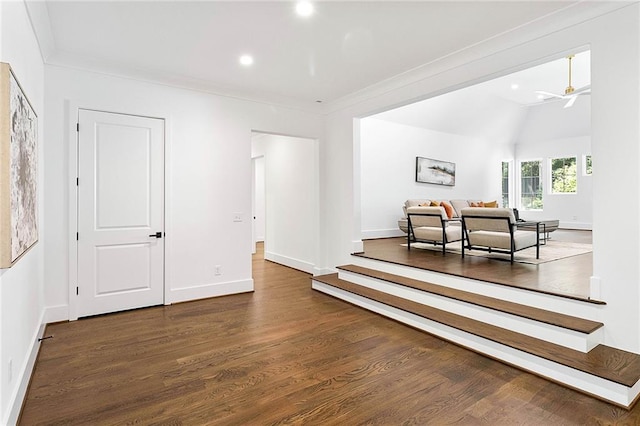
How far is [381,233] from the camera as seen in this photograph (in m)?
8.27

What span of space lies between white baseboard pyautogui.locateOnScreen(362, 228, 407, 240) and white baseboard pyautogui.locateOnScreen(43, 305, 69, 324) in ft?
18.5

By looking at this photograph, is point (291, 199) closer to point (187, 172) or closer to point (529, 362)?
point (187, 172)

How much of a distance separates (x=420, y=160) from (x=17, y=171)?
326 inches

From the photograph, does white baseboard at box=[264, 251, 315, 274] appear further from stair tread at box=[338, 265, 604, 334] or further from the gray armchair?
the gray armchair

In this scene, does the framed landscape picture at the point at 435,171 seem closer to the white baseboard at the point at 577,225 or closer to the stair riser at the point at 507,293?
the white baseboard at the point at 577,225

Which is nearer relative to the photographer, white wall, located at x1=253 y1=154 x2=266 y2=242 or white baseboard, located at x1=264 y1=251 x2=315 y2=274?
white baseboard, located at x1=264 y1=251 x2=315 y2=274

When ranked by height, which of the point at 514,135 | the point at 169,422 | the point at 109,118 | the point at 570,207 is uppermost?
the point at 514,135

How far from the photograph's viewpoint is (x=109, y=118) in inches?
156

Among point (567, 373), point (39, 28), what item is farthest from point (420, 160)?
point (39, 28)

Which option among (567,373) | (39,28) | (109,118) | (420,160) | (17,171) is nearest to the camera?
(17,171)

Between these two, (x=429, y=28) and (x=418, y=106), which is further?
(x=418, y=106)

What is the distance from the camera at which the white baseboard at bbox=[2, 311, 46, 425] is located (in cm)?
194

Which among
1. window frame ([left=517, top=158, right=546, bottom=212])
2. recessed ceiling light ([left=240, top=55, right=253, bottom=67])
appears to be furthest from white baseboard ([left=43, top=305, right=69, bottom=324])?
window frame ([left=517, top=158, right=546, bottom=212])

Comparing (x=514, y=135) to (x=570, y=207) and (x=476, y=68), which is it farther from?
(x=476, y=68)
